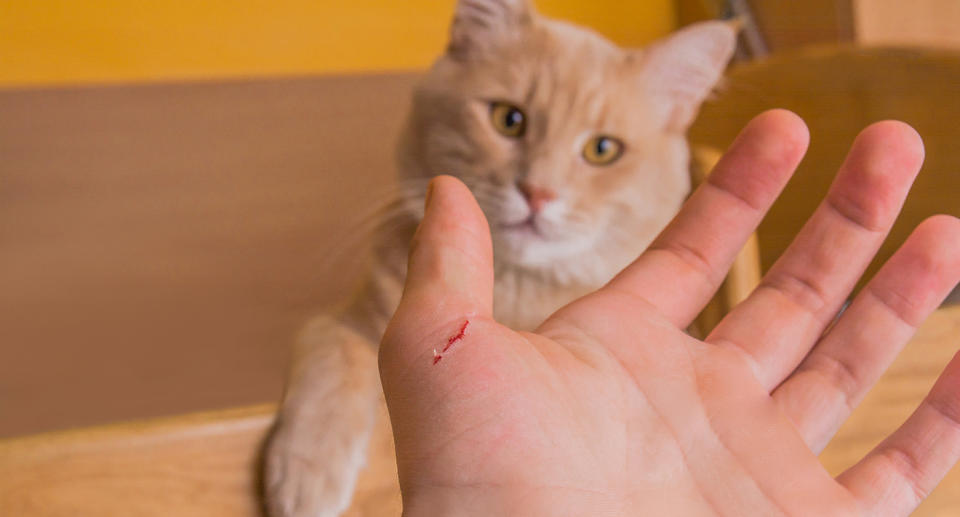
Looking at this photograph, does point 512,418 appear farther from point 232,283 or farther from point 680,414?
point 232,283

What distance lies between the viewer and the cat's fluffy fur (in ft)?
2.27

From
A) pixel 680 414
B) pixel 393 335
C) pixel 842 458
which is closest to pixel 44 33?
pixel 393 335

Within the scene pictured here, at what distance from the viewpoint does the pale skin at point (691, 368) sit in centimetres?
38

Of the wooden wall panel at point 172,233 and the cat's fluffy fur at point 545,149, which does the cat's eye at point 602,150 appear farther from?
the wooden wall panel at point 172,233

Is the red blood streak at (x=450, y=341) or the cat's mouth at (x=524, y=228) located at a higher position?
the red blood streak at (x=450, y=341)

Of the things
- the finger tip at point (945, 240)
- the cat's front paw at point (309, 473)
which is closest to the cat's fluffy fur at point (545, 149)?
the cat's front paw at point (309, 473)

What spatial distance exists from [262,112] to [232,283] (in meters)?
0.18

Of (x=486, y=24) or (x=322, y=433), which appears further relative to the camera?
(x=486, y=24)

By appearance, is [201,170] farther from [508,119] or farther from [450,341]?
[450,341]

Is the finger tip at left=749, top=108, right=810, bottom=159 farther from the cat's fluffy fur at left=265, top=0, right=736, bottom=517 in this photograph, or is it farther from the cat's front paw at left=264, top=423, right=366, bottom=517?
the cat's front paw at left=264, top=423, right=366, bottom=517

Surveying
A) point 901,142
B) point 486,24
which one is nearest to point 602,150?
point 486,24

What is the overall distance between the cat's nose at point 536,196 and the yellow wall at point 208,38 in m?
0.23

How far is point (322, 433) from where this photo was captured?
0.53 meters

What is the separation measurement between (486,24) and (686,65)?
21cm
